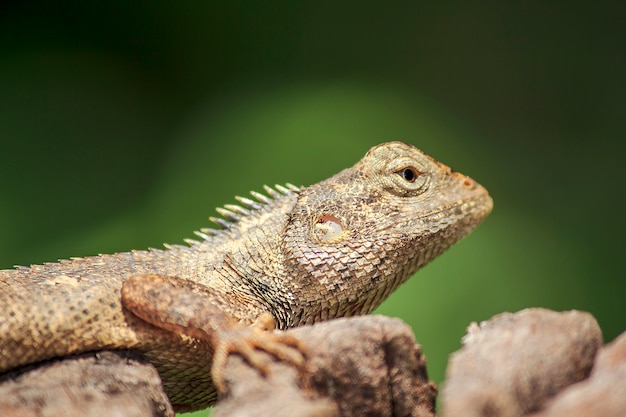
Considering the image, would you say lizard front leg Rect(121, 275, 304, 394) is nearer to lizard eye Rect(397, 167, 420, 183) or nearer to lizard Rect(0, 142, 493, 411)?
lizard Rect(0, 142, 493, 411)

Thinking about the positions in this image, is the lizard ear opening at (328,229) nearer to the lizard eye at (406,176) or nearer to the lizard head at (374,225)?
the lizard head at (374,225)

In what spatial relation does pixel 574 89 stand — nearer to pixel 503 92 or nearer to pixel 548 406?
pixel 503 92

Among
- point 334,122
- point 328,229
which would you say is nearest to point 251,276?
point 328,229

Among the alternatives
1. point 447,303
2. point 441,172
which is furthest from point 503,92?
point 441,172

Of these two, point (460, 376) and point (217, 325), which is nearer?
point (460, 376)

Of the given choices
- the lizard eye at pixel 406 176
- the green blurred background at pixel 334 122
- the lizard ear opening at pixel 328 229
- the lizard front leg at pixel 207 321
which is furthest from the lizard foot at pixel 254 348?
the green blurred background at pixel 334 122

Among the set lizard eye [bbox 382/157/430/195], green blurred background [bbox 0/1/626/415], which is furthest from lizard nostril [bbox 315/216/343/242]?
green blurred background [bbox 0/1/626/415]

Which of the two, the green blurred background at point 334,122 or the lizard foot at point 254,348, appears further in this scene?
the green blurred background at point 334,122
